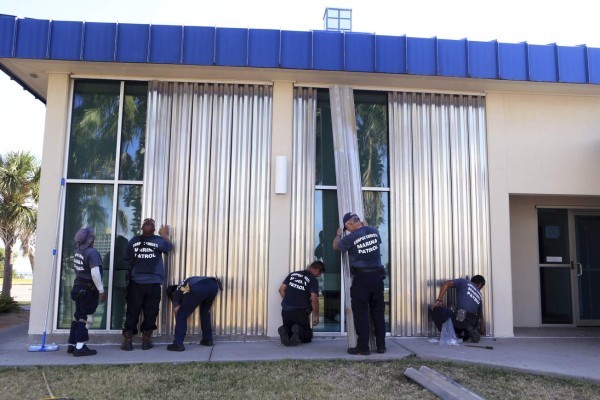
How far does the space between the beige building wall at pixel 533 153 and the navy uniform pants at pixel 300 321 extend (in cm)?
306

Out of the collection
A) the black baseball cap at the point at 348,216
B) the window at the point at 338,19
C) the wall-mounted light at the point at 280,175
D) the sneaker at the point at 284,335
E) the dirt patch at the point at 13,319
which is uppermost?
the window at the point at 338,19

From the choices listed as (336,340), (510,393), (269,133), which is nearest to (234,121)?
(269,133)

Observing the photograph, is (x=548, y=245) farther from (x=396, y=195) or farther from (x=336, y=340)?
(x=336, y=340)

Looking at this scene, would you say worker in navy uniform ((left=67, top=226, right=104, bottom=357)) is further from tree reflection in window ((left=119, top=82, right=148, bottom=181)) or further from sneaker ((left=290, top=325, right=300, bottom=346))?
sneaker ((left=290, top=325, right=300, bottom=346))

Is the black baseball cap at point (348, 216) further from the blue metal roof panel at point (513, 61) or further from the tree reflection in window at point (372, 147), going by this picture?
the blue metal roof panel at point (513, 61)

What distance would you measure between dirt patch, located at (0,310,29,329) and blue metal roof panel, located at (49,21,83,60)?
541 cm

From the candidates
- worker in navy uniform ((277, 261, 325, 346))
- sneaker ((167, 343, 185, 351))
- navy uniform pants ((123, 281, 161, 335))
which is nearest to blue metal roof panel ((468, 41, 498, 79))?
worker in navy uniform ((277, 261, 325, 346))

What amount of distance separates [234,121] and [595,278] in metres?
7.39

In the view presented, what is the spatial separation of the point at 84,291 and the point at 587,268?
8837 millimetres

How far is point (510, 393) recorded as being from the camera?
5262 mm

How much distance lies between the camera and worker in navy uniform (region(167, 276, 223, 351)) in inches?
279

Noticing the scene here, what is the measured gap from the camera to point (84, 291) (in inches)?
267

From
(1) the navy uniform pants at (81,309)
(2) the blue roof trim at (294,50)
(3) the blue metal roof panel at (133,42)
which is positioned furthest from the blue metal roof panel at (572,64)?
(1) the navy uniform pants at (81,309)

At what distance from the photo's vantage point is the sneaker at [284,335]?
7418 mm
